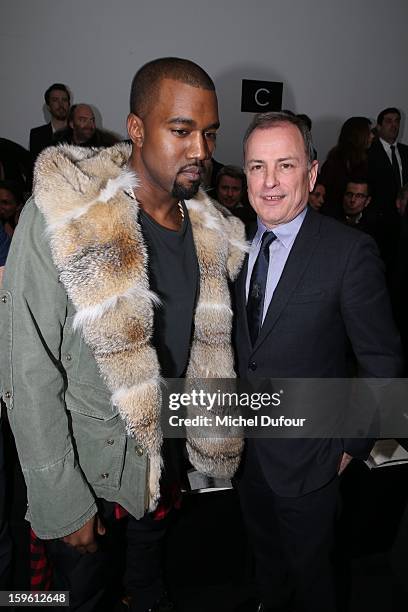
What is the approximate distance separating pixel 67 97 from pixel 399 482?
4.25 meters

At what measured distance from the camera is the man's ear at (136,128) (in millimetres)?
1340

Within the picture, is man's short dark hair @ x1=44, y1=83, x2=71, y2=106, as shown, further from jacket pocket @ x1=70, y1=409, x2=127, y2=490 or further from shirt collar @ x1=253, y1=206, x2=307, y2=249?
jacket pocket @ x1=70, y1=409, x2=127, y2=490

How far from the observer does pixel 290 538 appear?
1.51m

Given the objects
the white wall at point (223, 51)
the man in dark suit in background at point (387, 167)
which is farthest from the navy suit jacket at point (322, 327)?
the white wall at point (223, 51)

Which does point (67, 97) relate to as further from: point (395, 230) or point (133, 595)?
point (133, 595)

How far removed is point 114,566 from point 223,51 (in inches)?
199

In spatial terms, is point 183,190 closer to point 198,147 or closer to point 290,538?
point 198,147

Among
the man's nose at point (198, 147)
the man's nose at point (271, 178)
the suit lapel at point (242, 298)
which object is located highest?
the man's nose at point (198, 147)

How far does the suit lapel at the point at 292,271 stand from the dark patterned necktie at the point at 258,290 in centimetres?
6

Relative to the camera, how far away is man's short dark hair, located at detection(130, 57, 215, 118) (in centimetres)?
127

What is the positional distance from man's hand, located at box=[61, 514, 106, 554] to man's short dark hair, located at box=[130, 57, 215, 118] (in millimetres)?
1104

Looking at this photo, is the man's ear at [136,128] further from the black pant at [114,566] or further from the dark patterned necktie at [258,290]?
the black pant at [114,566]

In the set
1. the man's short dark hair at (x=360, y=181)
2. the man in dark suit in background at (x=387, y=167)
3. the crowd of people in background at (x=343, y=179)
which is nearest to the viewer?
the crowd of people in background at (x=343, y=179)

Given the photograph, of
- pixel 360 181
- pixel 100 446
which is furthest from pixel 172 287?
pixel 360 181
